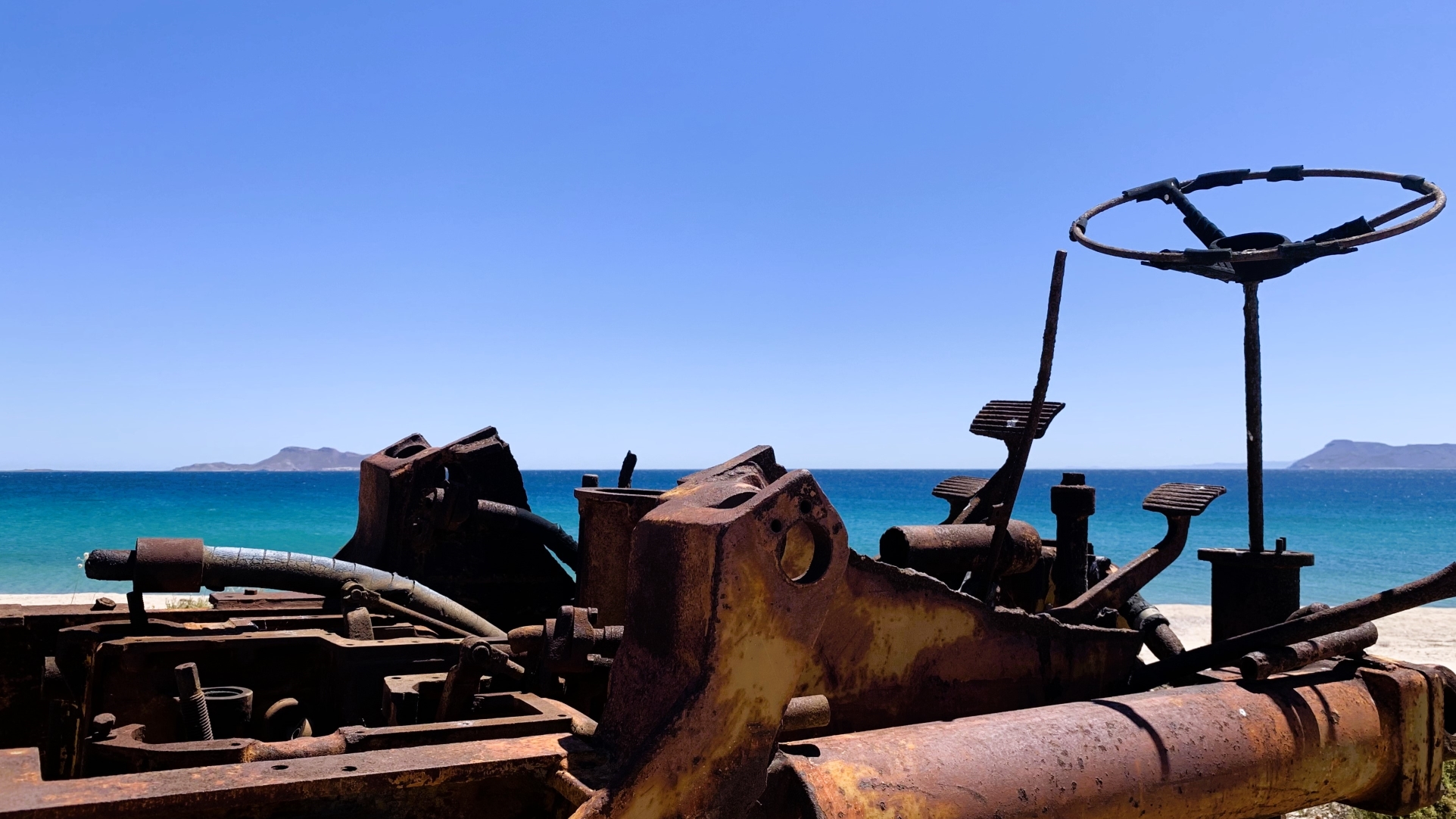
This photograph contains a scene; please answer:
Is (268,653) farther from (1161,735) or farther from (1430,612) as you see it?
(1430,612)

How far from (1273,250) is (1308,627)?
1161mm

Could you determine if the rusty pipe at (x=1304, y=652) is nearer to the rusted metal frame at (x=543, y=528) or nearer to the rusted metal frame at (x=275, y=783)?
the rusted metal frame at (x=275, y=783)

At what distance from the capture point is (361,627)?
316 cm

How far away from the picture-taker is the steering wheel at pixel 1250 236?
10.7 feet

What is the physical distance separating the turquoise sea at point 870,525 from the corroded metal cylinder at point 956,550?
608 inches

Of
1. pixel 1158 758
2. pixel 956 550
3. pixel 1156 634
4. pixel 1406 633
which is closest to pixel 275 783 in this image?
pixel 1158 758

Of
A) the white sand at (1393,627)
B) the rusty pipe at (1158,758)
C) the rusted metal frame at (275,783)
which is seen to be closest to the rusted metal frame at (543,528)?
the rusty pipe at (1158,758)

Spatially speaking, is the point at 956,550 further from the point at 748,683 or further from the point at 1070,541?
the point at 748,683

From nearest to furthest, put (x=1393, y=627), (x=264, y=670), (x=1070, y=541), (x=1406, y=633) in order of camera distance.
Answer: (x=264, y=670)
(x=1070, y=541)
(x=1406, y=633)
(x=1393, y=627)

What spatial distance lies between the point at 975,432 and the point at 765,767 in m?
2.22

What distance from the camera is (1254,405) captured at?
376cm

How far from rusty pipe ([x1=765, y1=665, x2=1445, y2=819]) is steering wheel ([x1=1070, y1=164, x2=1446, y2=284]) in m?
1.29

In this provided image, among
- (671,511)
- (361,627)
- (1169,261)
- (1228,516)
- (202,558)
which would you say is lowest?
(1228,516)

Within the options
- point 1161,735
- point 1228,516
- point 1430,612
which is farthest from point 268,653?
point 1228,516
